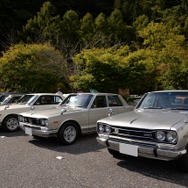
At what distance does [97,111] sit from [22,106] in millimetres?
3157

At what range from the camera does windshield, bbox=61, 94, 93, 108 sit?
6906 mm

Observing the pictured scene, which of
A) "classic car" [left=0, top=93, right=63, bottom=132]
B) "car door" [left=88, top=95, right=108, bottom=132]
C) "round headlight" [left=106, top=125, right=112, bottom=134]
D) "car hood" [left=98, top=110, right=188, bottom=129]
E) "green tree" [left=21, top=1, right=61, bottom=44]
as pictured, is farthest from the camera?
"green tree" [left=21, top=1, right=61, bottom=44]

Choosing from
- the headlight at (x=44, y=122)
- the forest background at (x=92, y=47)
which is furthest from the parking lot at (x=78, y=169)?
the forest background at (x=92, y=47)

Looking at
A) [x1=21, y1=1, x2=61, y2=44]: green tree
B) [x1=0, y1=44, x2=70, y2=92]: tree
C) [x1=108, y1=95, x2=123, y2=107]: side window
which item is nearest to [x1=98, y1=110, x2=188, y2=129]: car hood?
[x1=108, y1=95, x2=123, y2=107]: side window

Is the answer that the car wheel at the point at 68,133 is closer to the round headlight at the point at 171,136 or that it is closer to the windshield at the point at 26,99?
the windshield at the point at 26,99

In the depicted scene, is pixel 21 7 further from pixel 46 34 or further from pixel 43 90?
pixel 43 90

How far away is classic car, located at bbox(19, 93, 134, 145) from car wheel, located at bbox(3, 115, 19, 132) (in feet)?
5.36

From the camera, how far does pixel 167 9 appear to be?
37.6 metres

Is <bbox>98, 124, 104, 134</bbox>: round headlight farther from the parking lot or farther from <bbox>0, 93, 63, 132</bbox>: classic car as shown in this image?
<bbox>0, 93, 63, 132</bbox>: classic car

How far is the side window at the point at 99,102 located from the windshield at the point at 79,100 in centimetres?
19

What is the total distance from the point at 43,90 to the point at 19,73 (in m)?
1.87

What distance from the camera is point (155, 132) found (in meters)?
3.88

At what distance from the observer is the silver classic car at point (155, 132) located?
374cm

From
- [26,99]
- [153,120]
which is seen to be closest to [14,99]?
[26,99]
